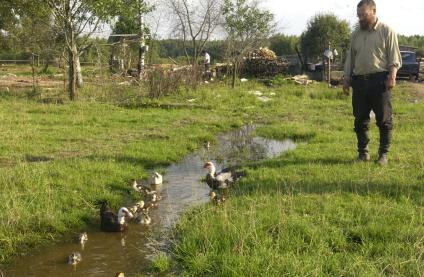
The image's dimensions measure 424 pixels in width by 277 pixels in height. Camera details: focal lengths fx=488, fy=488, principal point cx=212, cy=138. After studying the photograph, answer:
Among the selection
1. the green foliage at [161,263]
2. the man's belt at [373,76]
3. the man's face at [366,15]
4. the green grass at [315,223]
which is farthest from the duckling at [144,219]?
the man's face at [366,15]

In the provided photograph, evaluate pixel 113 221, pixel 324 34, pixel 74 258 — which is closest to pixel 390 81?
pixel 113 221

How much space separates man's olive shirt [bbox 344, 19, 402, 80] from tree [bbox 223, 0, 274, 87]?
20.2 m

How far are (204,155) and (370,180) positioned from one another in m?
4.32

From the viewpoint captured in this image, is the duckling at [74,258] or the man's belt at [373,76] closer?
the duckling at [74,258]

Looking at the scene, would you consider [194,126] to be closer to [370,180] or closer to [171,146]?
[171,146]

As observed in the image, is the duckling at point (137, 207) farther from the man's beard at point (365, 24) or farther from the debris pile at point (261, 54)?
the debris pile at point (261, 54)

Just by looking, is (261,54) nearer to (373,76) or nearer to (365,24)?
(365,24)

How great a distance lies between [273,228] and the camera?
5.22 m

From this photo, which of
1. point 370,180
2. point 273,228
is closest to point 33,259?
point 273,228

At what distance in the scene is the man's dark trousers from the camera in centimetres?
796

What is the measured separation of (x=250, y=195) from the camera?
6660 millimetres

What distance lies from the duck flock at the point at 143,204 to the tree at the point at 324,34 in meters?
31.2

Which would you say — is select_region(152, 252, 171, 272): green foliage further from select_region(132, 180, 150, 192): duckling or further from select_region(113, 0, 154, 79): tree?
select_region(113, 0, 154, 79): tree

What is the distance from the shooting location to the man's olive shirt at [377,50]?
786 centimetres
